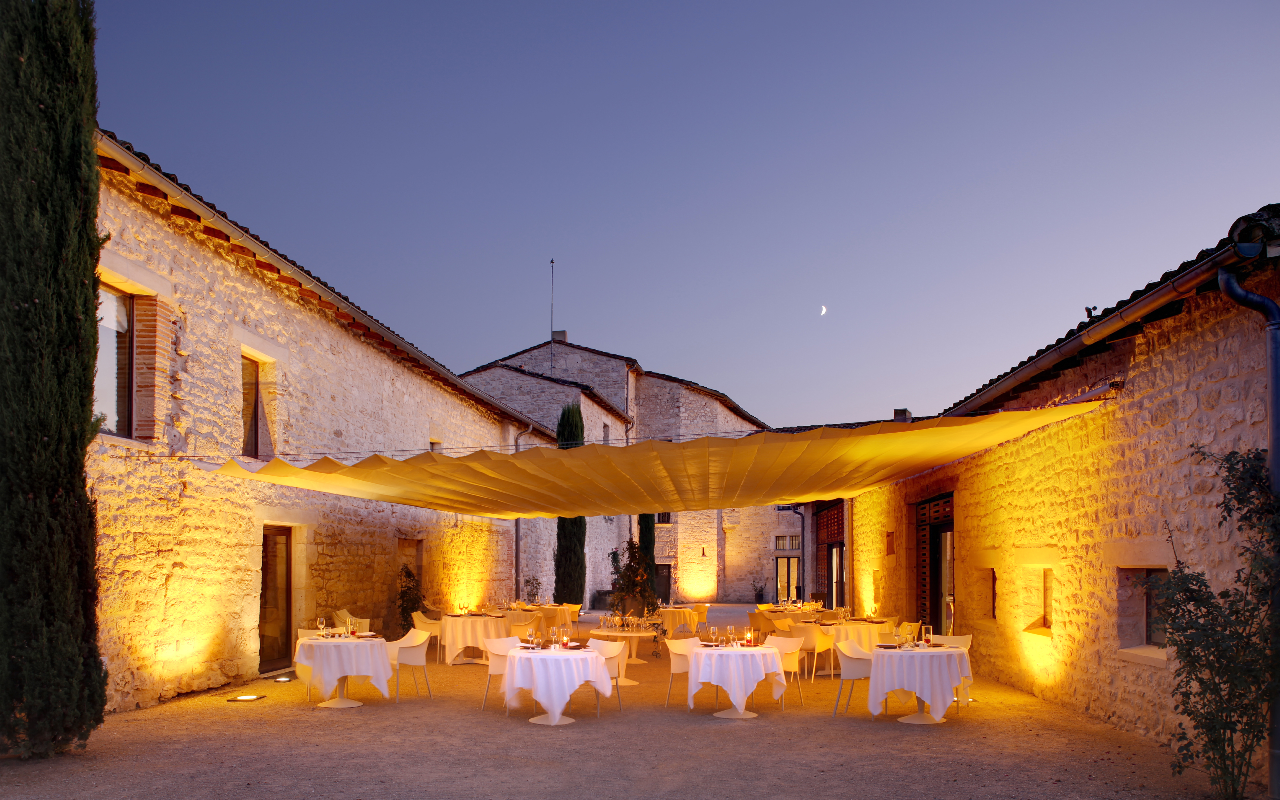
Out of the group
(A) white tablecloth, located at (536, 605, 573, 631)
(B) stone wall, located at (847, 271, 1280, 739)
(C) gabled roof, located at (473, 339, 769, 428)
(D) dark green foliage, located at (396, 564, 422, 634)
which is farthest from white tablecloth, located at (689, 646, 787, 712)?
(C) gabled roof, located at (473, 339, 769, 428)

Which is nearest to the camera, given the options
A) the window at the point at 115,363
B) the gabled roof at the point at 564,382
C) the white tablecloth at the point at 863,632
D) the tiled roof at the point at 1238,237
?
the tiled roof at the point at 1238,237

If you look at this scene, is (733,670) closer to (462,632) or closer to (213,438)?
(462,632)

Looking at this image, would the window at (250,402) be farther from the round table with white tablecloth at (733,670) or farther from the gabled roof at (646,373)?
the gabled roof at (646,373)

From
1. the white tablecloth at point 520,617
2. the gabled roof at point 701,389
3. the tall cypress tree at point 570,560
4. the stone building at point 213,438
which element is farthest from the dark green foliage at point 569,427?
the gabled roof at point 701,389

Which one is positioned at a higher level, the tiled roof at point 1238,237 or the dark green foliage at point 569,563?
the tiled roof at point 1238,237

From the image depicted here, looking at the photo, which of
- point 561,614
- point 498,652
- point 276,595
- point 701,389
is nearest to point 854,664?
point 498,652

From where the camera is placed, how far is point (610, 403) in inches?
891

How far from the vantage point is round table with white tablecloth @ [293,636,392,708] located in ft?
21.4

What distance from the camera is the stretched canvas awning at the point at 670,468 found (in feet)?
17.5

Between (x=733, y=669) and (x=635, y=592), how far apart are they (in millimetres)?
4879

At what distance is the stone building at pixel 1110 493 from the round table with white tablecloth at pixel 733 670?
89.6 inches

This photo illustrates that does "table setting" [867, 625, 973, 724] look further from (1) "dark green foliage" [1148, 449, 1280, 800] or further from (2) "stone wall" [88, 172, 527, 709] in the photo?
(2) "stone wall" [88, 172, 527, 709]

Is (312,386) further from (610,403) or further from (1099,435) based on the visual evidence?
(610,403)

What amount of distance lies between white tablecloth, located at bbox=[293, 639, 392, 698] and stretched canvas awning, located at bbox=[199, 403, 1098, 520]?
127 cm
